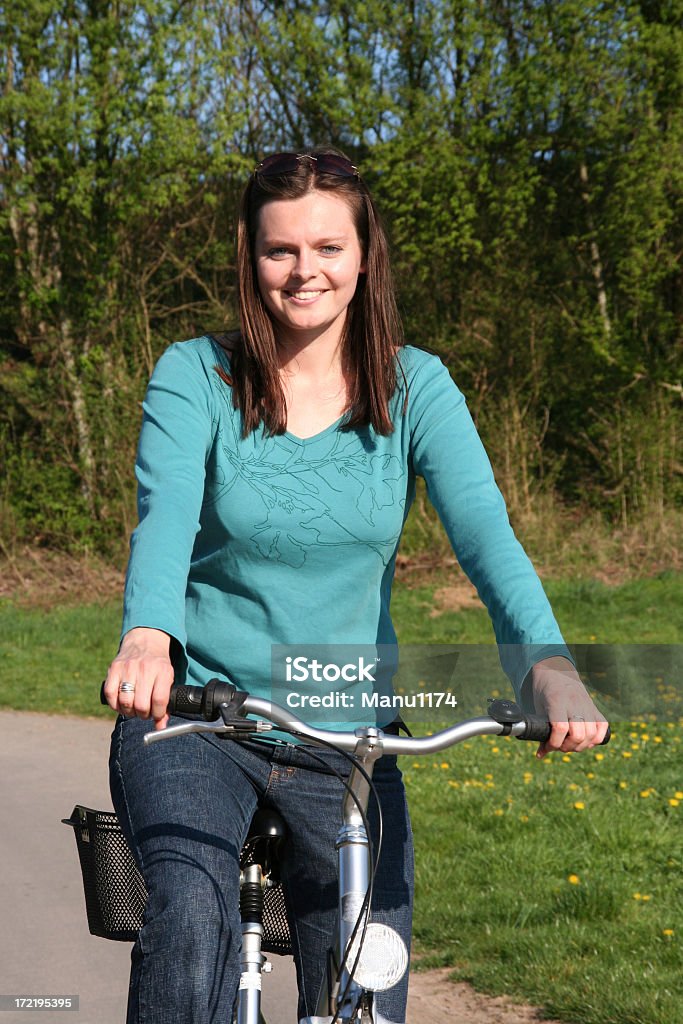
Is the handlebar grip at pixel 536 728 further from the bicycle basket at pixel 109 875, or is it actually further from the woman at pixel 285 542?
the bicycle basket at pixel 109 875

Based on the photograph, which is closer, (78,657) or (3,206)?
(78,657)

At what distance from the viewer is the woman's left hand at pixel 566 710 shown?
1942 millimetres

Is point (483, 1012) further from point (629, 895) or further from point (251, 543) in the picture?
point (251, 543)

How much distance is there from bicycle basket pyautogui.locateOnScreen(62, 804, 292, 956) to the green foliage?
501 inches

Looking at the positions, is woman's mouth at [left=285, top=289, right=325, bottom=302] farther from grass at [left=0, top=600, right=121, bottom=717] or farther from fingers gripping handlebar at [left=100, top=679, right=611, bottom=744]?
grass at [left=0, top=600, right=121, bottom=717]

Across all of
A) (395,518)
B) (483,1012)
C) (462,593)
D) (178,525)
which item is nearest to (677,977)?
(483,1012)

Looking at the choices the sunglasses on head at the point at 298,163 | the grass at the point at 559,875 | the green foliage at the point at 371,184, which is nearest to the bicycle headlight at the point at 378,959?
the sunglasses on head at the point at 298,163

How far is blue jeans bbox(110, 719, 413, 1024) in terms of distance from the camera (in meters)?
1.99

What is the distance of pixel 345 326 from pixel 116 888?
1.22 meters

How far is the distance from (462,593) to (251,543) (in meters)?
11.2

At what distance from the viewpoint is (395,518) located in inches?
96.0

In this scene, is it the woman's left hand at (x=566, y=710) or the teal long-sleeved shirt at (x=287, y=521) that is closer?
the woman's left hand at (x=566, y=710)

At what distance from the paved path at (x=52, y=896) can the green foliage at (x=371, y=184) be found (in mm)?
8238

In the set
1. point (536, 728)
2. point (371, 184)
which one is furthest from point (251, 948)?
point (371, 184)
